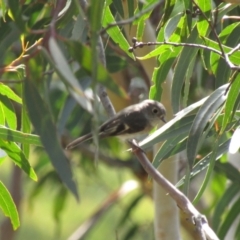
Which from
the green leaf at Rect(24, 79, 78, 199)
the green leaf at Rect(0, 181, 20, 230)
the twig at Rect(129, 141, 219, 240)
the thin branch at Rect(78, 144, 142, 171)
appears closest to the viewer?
the green leaf at Rect(24, 79, 78, 199)

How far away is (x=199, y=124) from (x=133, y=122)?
32.8 inches

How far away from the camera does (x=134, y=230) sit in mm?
3654

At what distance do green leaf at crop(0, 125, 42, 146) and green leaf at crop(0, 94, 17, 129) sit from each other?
0.10 metres

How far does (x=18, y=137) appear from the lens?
193 cm

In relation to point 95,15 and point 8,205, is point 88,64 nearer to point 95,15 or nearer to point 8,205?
point 95,15

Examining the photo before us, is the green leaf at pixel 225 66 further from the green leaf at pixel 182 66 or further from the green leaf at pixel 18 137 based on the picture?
the green leaf at pixel 18 137

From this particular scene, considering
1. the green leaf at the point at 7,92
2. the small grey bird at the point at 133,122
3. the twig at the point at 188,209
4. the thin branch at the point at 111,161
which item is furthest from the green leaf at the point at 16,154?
the thin branch at the point at 111,161

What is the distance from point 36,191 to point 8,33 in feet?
5.95

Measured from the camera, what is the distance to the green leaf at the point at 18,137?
1.91 meters

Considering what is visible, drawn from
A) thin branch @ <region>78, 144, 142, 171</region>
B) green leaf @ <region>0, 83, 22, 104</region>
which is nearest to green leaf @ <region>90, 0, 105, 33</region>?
green leaf @ <region>0, 83, 22, 104</region>

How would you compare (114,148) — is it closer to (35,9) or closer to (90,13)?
(35,9)

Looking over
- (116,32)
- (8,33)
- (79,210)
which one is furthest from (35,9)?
(79,210)

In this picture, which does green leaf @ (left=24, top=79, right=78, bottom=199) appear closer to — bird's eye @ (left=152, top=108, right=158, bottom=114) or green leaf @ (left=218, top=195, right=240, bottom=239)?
bird's eye @ (left=152, top=108, right=158, bottom=114)

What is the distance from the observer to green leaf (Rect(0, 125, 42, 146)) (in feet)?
6.28
